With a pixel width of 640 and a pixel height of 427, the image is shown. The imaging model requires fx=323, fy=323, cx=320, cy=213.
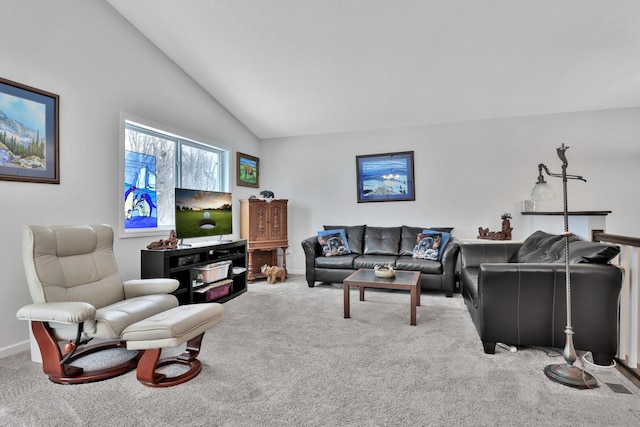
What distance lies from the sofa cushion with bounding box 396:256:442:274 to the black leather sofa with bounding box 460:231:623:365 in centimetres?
160

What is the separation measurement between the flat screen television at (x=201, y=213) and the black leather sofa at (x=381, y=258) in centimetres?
121

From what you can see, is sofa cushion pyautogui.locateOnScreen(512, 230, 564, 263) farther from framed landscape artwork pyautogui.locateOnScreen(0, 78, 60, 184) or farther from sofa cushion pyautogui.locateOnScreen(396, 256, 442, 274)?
framed landscape artwork pyautogui.locateOnScreen(0, 78, 60, 184)

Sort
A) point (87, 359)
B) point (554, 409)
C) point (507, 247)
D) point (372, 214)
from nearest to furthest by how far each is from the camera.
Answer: point (554, 409) → point (87, 359) → point (507, 247) → point (372, 214)

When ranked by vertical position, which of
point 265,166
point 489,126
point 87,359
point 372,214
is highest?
point 489,126

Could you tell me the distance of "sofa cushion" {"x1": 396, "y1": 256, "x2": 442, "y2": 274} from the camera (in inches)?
161

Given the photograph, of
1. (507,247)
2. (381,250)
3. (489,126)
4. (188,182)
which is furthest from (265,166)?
(507,247)

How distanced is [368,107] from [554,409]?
13.0 feet

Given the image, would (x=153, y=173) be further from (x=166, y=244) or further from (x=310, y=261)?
(x=310, y=261)

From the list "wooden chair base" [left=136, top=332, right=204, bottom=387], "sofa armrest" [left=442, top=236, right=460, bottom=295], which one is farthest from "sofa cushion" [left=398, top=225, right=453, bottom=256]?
"wooden chair base" [left=136, top=332, right=204, bottom=387]

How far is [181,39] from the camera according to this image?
3.56 meters

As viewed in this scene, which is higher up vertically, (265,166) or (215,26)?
(215,26)

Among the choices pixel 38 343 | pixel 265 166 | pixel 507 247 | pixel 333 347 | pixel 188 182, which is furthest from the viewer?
pixel 265 166

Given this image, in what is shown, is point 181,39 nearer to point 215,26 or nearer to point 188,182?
point 215,26

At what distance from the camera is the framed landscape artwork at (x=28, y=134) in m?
2.45
